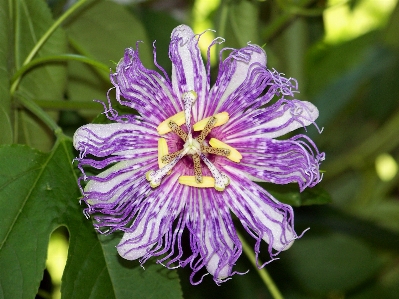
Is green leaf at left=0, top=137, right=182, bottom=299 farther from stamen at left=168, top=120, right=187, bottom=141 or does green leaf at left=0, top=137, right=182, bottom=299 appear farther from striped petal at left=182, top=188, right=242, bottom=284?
stamen at left=168, top=120, right=187, bottom=141

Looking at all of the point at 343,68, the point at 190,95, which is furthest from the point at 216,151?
the point at 343,68

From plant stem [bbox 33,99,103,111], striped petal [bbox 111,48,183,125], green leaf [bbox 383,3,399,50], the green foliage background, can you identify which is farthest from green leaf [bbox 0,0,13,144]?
green leaf [bbox 383,3,399,50]

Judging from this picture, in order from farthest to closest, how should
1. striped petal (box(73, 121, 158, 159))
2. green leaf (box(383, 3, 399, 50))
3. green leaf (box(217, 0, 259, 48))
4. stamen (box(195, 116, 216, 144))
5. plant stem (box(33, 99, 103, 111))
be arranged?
green leaf (box(383, 3, 399, 50)) → green leaf (box(217, 0, 259, 48)) → plant stem (box(33, 99, 103, 111)) → stamen (box(195, 116, 216, 144)) → striped petal (box(73, 121, 158, 159))

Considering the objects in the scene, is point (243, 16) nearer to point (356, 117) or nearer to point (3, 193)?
point (3, 193)

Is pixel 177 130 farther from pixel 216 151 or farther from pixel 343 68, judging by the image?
pixel 343 68

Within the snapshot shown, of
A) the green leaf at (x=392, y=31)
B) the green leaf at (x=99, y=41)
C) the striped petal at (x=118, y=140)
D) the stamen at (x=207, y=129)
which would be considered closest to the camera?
the striped petal at (x=118, y=140)

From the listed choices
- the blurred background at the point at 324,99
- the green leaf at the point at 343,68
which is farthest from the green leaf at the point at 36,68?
the green leaf at the point at 343,68

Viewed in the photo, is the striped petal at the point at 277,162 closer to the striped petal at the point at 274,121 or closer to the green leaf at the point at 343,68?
the striped petal at the point at 274,121
